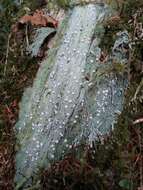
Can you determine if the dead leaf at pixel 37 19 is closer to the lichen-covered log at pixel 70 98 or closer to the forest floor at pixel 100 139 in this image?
the forest floor at pixel 100 139

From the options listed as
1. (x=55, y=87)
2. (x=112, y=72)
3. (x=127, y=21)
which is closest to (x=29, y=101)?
(x=55, y=87)

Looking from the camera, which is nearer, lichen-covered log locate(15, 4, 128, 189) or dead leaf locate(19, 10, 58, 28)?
lichen-covered log locate(15, 4, 128, 189)

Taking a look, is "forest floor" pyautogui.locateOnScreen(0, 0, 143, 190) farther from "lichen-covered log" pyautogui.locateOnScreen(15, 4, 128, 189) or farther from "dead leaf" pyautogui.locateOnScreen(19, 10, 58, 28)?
"dead leaf" pyautogui.locateOnScreen(19, 10, 58, 28)

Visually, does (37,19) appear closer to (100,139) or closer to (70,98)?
(70,98)

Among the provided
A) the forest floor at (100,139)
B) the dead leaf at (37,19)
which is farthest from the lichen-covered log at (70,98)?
the dead leaf at (37,19)

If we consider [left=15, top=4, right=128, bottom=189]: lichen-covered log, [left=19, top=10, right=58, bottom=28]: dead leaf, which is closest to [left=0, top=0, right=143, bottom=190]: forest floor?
[left=15, top=4, right=128, bottom=189]: lichen-covered log

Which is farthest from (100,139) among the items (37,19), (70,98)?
(37,19)
